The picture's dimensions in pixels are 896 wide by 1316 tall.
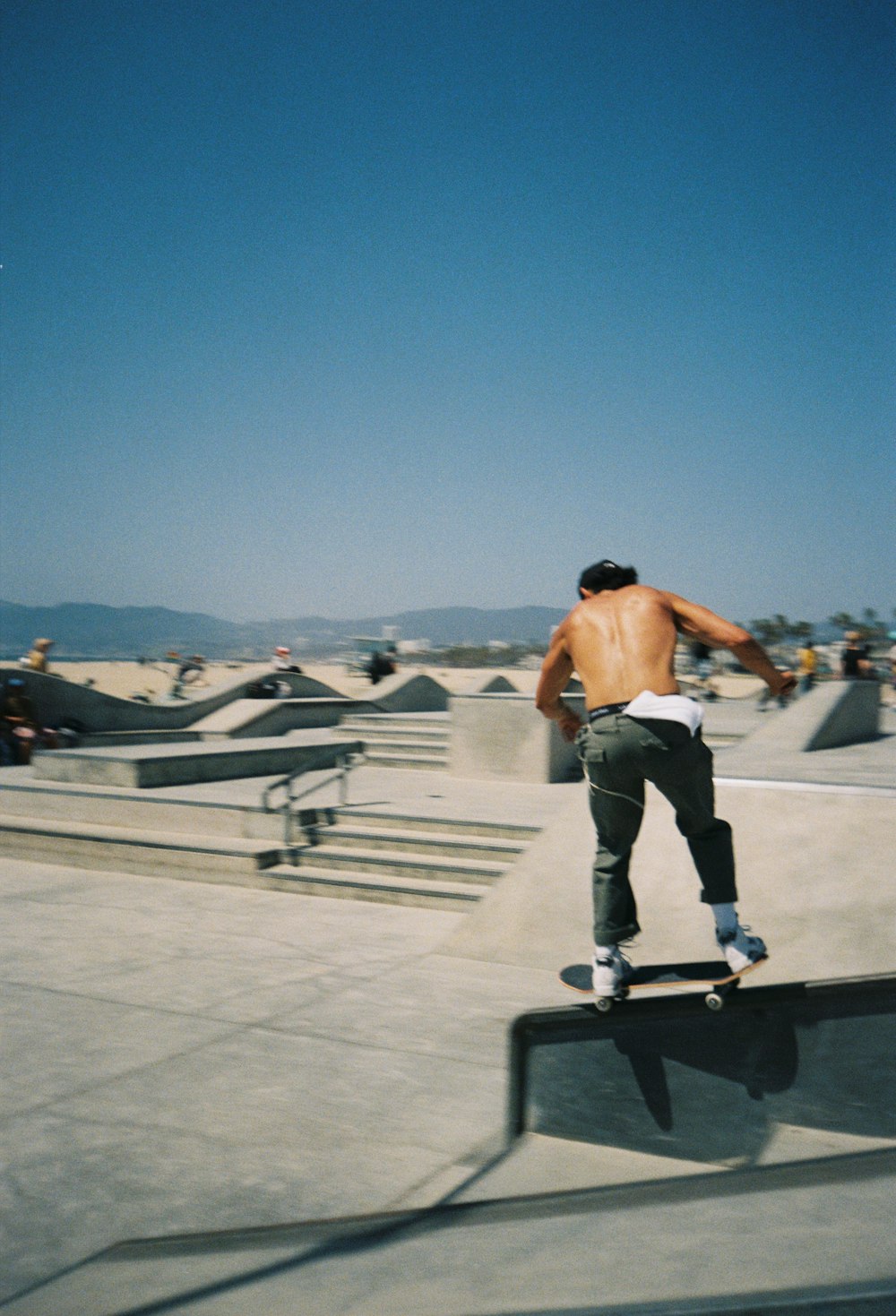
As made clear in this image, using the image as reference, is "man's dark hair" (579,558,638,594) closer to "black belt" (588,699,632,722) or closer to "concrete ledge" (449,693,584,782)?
"black belt" (588,699,632,722)

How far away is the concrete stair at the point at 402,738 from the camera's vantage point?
1456cm

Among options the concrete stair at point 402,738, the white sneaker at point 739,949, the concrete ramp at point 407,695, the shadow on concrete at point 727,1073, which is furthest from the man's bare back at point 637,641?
the concrete ramp at point 407,695

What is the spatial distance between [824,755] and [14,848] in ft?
26.9

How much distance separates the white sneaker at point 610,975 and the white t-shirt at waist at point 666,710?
0.92 meters

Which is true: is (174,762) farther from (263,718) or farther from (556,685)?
(556,685)

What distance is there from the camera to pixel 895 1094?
3293mm

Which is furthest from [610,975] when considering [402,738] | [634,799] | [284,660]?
[284,660]

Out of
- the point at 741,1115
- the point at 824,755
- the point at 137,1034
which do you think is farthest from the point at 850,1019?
the point at 824,755

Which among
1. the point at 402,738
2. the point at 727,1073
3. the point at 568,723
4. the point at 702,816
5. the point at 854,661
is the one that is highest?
the point at 568,723

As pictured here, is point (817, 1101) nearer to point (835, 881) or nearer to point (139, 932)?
point (835, 881)

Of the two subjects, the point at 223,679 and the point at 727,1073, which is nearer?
the point at 727,1073

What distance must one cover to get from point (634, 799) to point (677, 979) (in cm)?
70

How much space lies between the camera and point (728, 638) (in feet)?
12.5

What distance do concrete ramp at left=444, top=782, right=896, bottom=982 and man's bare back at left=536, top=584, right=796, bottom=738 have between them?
2267mm
